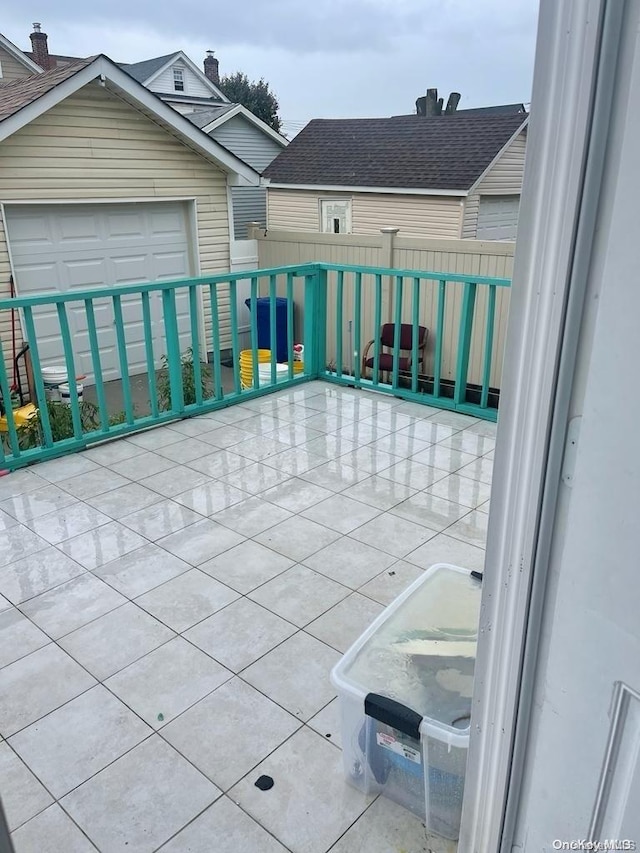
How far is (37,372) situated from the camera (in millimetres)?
3176

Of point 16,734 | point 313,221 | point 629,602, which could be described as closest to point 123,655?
point 16,734

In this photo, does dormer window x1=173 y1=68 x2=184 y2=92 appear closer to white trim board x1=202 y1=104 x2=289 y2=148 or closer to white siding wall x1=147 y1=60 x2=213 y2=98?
white siding wall x1=147 y1=60 x2=213 y2=98

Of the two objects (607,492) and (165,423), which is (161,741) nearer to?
(607,492)

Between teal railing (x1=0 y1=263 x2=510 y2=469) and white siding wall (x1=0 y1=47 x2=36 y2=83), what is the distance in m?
8.35

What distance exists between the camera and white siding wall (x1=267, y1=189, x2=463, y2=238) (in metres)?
8.85

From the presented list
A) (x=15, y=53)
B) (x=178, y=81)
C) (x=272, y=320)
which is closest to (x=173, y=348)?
(x=272, y=320)

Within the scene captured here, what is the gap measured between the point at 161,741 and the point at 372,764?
59cm

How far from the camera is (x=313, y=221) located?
34.6ft

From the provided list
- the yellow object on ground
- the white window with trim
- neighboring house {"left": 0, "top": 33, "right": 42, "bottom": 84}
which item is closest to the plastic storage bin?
the yellow object on ground

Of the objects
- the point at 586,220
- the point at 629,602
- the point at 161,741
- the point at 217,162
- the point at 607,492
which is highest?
the point at 217,162

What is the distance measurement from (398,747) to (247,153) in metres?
13.2

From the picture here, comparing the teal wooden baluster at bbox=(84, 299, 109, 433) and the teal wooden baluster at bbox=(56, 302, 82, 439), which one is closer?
the teal wooden baluster at bbox=(56, 302, 82, 439)

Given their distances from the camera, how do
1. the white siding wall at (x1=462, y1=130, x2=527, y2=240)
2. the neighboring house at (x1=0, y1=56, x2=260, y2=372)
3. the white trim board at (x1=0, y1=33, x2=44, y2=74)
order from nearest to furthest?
the neighboring house at (x1=0, y1=56, x2=260, y2=372) → the white siding wall at (x1=462, y1=130, x2=527, y2=240) → the white trim board at (x1=0, y1=33, x2=44, y2=74)

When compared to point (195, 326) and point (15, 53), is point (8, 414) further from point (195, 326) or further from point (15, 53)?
point (15, 53)
